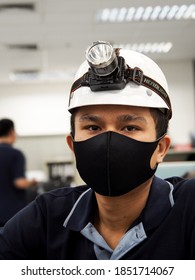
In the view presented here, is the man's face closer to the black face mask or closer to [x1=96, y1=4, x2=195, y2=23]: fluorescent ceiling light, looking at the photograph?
the black face mask

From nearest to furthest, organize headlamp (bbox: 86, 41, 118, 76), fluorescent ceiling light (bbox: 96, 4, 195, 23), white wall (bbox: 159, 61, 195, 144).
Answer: headlamp (bbox: 86, 41, 118, 76), fluorescent ceiling light (bbox: 96, 4, 195, 23), white wall (bbox: 159, 61, 195, 144)

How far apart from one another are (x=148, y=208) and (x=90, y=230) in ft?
0.44

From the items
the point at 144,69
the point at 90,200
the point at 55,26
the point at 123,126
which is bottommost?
the point at 90,200

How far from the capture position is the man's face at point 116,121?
2.27ft

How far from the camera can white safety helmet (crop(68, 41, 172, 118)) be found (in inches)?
26.6

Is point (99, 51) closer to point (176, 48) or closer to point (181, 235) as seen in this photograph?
point (181, 235)

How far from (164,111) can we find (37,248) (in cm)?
42

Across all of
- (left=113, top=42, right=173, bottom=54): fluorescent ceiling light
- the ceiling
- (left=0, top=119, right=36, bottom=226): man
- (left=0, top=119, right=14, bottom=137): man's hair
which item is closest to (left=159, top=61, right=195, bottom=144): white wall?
the ceiling

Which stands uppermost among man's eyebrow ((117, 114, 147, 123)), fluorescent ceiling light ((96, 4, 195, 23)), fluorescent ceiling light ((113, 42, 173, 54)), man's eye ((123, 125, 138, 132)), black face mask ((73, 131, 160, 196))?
fluorescent ceiling light ((113, 42, 173, 54))

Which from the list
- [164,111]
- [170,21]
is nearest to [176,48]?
[170,21]

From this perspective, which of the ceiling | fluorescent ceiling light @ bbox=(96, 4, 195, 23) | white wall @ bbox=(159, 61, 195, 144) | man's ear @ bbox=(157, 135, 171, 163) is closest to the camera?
man's ear @ bbox=(157, 135, 171, 163)

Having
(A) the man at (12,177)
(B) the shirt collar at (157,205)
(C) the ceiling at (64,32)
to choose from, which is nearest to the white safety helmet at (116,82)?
(B) the shirt collar at (157,205)

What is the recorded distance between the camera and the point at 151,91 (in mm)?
711
